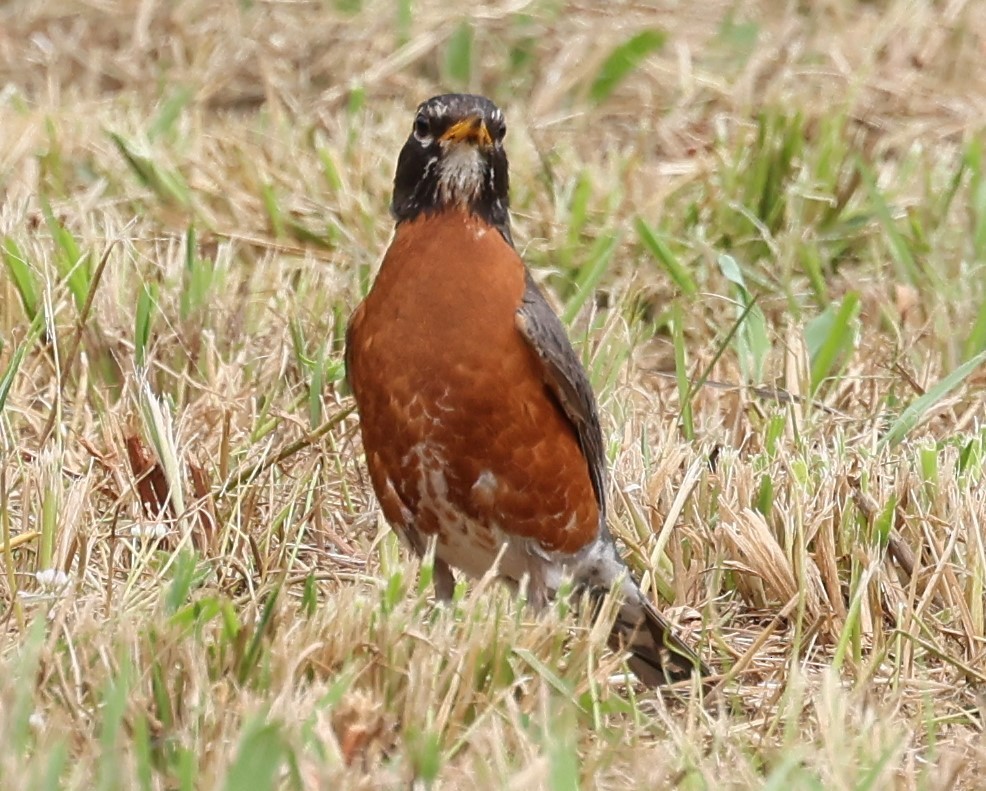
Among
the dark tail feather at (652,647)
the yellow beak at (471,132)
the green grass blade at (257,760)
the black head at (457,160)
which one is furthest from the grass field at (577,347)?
the yellow beak at (471,132)

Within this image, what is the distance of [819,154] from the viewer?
20.2 ft

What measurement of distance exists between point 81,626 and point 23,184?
3.18 metres

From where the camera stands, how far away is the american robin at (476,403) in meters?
3.79

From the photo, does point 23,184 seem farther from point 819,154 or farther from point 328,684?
point 328,684

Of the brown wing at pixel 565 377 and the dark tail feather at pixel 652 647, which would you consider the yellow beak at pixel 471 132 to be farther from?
the dark tail feather at pixel 652 647

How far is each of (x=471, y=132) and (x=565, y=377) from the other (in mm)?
568

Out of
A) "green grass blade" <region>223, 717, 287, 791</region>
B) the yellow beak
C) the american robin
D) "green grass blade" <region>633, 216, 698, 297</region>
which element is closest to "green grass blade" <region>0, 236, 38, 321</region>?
the american robin

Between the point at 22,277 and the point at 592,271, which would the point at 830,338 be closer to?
the point at 592,271

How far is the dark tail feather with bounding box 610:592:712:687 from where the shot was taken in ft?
12.3

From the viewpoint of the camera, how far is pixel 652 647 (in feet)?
12.5

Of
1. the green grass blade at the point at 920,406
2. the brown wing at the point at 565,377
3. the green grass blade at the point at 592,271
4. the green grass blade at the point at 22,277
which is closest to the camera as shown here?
the brown wing at the point at 565,377

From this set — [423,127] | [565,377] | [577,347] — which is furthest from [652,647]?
[577,347]

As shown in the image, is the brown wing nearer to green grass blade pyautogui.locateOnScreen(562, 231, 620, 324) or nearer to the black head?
the black head

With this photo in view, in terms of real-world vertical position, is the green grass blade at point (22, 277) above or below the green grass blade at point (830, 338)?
above
